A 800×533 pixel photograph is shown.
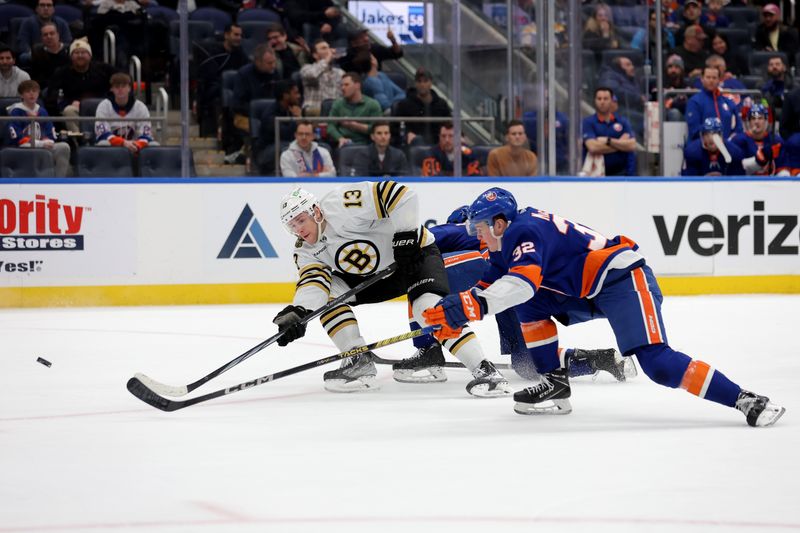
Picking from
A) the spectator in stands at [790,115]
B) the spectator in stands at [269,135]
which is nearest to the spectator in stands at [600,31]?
the spectator in stands at [790,115]

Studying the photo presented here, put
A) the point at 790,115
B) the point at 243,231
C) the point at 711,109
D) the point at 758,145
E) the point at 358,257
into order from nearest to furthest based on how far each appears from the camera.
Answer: the point at 358,257
the point at 243,231
the point at 711,109
the point at 758,145
the point at 790,115

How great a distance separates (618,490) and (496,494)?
32 cm

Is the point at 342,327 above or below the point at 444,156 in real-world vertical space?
below

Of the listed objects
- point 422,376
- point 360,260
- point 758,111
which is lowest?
point 422,376

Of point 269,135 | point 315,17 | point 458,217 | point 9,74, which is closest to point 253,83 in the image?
point 269,135

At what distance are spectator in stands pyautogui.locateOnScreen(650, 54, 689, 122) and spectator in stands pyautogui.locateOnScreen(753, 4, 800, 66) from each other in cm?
199

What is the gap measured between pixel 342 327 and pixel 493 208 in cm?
111

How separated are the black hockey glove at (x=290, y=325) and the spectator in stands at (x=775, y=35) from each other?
850cm

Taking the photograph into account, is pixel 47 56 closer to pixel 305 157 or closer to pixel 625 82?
pixel 305 157

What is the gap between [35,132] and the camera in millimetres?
8109

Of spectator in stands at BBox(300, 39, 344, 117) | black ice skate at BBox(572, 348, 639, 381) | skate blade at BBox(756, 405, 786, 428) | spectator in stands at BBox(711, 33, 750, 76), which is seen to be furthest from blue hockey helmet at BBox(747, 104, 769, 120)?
skate blade at BBox(756, 405, 786, 428)

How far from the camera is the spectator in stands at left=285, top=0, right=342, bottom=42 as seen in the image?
364 inches

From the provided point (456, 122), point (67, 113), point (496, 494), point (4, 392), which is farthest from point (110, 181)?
point (496, 494)

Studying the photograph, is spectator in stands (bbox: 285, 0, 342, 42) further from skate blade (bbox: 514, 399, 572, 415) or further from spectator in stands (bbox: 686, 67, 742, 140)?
skate blade (bbox: 514, 399, 572, 415)
